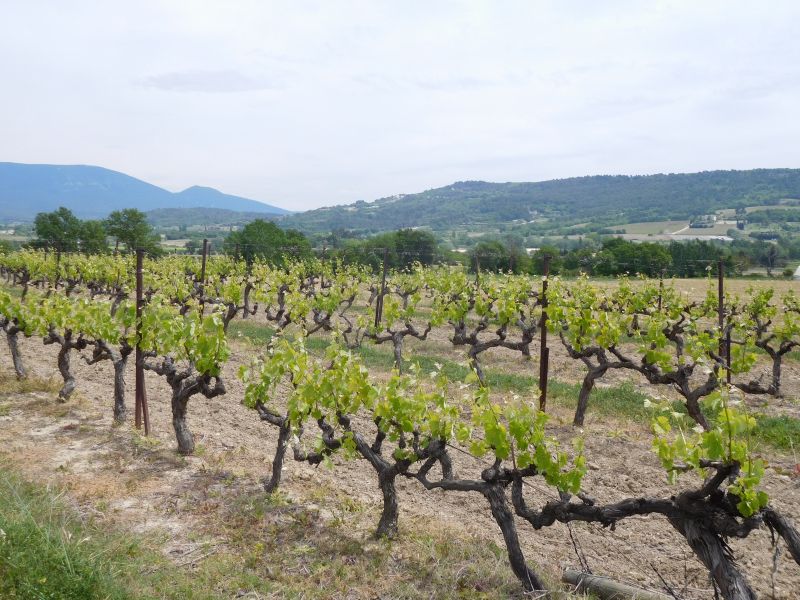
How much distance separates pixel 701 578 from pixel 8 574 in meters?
5.96

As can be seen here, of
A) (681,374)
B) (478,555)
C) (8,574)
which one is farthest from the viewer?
(681,374)

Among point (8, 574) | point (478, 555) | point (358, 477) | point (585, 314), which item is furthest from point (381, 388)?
point (585, 314)

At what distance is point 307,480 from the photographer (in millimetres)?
7156

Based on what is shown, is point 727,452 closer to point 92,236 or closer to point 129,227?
point 92,236

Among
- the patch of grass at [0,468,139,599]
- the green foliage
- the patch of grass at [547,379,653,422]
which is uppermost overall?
the green foliage

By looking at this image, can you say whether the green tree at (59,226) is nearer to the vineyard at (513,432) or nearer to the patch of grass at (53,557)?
the vineyard at (513,432)

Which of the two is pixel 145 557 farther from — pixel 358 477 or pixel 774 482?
pixel 774 482

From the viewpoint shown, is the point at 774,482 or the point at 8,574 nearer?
the point at 8,574

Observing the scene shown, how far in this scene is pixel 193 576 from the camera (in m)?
4.84

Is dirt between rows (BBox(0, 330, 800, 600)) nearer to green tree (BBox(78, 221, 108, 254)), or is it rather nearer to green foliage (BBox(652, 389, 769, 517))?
green foliage (BBox(652, 389, 769, 517))

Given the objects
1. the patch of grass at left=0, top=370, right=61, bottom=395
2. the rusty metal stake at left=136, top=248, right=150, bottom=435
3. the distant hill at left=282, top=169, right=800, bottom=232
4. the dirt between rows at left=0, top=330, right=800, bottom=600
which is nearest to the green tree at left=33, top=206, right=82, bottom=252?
the patch of grass at left=0, top=370, right=61, bottom=395

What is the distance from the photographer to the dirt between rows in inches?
223

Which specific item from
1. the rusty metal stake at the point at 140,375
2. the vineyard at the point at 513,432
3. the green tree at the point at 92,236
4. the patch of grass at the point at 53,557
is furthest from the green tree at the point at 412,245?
the patch of grass at the point at 53,557

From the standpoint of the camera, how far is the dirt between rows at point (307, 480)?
5.67 metres
